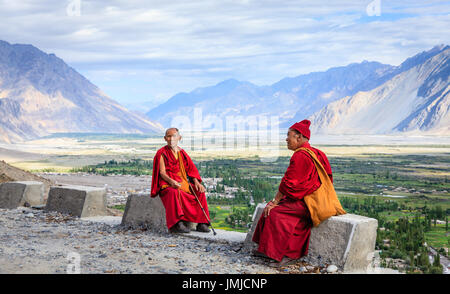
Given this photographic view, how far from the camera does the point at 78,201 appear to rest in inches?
A: 392

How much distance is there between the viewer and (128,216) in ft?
28.7

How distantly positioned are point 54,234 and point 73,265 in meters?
2.23

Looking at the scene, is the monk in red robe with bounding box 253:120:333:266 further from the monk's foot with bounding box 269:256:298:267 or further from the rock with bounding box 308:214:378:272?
the rock with bounding box 308:214:378:272

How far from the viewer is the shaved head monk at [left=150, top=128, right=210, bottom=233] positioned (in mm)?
8031

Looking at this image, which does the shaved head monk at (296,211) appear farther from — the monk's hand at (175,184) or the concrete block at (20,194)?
the concrete block at (20,194)

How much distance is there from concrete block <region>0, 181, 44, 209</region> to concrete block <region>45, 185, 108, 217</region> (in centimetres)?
91

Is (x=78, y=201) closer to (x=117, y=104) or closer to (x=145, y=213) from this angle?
(x=145, y=213)

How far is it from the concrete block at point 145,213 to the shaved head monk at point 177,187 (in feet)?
0.55

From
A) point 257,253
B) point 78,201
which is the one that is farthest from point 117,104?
point 257,253

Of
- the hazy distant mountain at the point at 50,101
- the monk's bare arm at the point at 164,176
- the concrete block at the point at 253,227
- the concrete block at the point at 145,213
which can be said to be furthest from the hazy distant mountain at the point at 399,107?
the concrete block at the point at 253,227

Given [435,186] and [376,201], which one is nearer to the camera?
[376,201]
